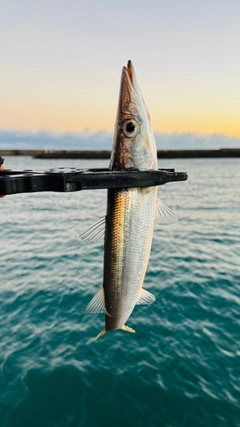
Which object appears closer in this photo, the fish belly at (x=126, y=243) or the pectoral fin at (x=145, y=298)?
the fish belly at (x=126, y=243)

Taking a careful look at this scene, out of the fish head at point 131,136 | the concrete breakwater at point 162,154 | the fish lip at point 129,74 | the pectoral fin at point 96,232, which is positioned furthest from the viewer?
the concrete breakwater at point 162,154

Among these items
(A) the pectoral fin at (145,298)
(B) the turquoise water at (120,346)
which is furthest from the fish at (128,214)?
(B) the turquoise water at (120,346)

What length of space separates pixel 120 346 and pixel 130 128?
302 inches

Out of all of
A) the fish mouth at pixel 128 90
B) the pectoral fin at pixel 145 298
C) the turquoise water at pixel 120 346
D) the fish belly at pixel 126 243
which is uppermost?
the fish mouth at pixel 128 90

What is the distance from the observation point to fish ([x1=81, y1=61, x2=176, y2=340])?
271 cm

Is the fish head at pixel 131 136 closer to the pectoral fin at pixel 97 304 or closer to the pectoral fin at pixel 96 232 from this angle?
the pectoral fin at pixel 96 232

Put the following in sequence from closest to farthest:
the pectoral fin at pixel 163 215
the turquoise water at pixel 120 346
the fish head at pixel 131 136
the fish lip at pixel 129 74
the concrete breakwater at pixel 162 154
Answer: the fish lip at pixel 129 74 → the fish head at pixel 131 136 → the pectoral fin at pixel 163 215 → the turquoise water at pixel 120 346 → the concrete breakwater at pixel 162 154

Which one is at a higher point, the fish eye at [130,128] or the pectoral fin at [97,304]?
the fish eye at [130,128]

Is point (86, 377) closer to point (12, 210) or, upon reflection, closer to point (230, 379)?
point (230, 379)

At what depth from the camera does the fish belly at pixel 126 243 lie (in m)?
2.77

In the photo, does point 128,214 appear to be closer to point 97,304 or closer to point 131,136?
point 131,136

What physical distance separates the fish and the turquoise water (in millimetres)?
5026

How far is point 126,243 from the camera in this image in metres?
2.88

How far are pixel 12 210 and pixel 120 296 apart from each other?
98.6ft
